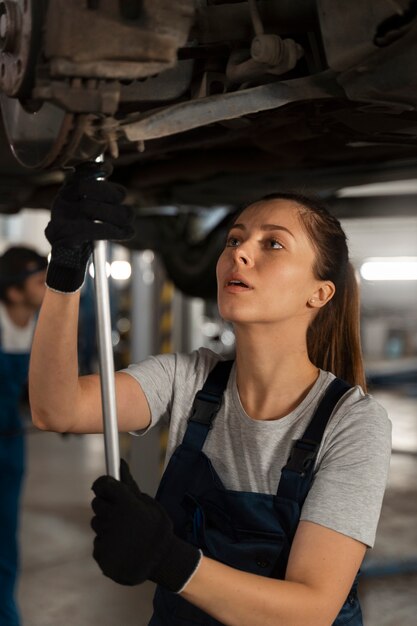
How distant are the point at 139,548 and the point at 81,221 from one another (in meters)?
0.42

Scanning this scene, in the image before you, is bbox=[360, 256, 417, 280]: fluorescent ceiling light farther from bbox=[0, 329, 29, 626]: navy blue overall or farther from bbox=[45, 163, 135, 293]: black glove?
bbox=[45, 163, 135, 293]: black glove

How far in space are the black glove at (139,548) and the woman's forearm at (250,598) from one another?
0.08 feet

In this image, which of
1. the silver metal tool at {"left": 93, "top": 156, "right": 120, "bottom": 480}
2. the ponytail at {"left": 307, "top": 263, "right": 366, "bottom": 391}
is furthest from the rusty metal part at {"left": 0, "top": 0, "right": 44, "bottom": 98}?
the ponytail at {"left": 307, "top": 263, "right": 366, "bottom": 391}

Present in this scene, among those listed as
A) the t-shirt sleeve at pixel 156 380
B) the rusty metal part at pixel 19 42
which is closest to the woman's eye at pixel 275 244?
the t-shirt sleeve at pixel 156 380

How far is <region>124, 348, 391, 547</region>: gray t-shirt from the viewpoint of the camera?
1.06 meters

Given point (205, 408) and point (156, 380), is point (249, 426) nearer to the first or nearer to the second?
point (205, 408)

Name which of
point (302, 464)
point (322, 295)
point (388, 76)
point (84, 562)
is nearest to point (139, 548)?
point (302, 464)

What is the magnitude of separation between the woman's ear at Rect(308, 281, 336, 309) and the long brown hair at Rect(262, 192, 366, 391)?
0.5 inches

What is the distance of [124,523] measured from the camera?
3.12 feet

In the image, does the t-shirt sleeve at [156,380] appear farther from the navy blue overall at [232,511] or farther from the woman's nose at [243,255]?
the woman's nose at [243,255]

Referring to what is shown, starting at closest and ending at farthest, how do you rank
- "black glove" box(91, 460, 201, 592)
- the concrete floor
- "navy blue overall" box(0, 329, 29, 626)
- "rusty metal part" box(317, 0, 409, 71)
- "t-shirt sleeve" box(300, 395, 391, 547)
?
"black glove" box(91, 460, 201, 592) < "t-shirt sleeve" box(300, 395, 391, 547) < "rusty metal part" box(317, 0, 409, 71) < "navy blue overall" box(0, 329, 29, 626) < the concrete floor

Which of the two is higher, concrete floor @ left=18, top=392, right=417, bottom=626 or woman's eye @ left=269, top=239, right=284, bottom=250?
woman's eye @ left=269, top=239, right=284, bottom=250

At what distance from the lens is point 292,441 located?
3.82 ft

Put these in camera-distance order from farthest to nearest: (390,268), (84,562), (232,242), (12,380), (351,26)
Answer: (390,268) → (84,562) → (12,380) → (232,242) → (351,26)
